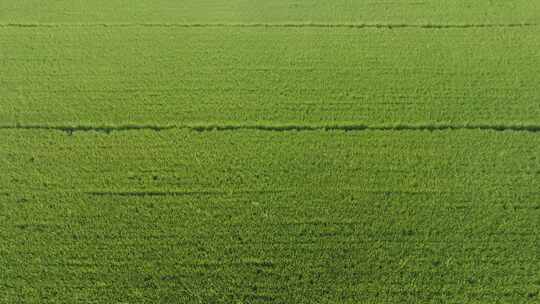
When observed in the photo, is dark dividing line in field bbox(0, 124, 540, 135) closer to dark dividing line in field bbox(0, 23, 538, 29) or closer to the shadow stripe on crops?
the shadow stripe on crops

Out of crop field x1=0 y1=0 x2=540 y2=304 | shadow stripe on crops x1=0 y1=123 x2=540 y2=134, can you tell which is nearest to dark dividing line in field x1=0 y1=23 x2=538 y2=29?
crop field x1=0 y1=0 x2=540 y2=304

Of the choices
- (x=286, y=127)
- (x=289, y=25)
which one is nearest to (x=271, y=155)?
(x=286, y=127)

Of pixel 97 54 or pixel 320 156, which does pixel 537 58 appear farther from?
pixel 97 54

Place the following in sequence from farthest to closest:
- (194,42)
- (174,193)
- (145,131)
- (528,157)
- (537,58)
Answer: (194,42)
(537,58)
(145,131)
(528,157)
(174,193)

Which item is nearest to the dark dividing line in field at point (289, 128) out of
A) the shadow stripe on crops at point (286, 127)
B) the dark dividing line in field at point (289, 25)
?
the shadow stripe on crops at point (286, 127)

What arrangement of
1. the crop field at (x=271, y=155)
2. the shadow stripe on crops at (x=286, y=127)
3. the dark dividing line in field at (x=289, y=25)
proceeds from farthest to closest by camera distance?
the dark dividing line in field at (x=289, y=25), the shadow stripe on crops at (x=286, y=127), the crop field at (x=271, y=155)

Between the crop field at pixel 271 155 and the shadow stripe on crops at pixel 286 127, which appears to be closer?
the crop field at pixel 271 155

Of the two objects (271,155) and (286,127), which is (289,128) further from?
(271,155)

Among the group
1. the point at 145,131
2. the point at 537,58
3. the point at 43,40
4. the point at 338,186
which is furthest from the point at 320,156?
the point at 43,40

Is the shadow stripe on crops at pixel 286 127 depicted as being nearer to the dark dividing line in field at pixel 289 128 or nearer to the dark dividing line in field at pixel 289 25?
the dark dividing line in field at pixel 289 128
